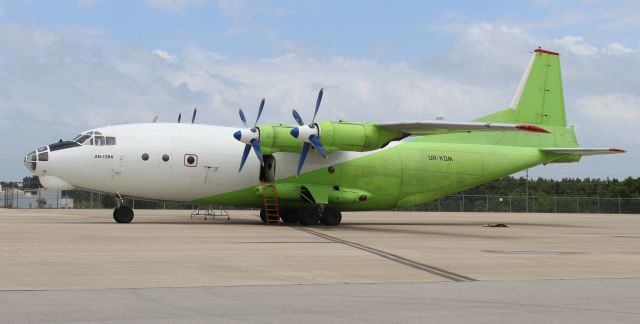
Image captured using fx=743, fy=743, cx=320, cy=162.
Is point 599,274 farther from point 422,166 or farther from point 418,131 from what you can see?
point 422,166

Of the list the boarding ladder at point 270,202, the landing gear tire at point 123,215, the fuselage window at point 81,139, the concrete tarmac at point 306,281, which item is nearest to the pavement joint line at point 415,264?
the concrete tarmac at point 306,281

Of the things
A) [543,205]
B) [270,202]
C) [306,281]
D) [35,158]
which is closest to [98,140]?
[35,158]

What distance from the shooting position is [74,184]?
3044 cm

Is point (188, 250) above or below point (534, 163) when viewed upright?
below

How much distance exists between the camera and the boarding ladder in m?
32.6

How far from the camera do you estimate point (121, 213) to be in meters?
31.3

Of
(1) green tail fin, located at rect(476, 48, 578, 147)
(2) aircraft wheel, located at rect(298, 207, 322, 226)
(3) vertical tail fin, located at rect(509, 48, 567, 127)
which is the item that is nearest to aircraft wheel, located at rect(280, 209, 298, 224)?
(2) aircraft wheel, located at rect(298, 207, 322, 226)

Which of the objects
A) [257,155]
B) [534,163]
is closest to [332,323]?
[257,155]

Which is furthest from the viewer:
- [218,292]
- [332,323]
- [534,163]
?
[534,163]

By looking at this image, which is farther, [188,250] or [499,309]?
[188,250]

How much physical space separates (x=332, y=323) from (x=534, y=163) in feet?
103

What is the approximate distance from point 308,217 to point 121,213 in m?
8.08

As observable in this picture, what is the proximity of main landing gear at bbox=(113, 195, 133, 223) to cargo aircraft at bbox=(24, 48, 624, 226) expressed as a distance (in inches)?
1.8

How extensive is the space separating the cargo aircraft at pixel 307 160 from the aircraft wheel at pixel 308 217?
4 cm
